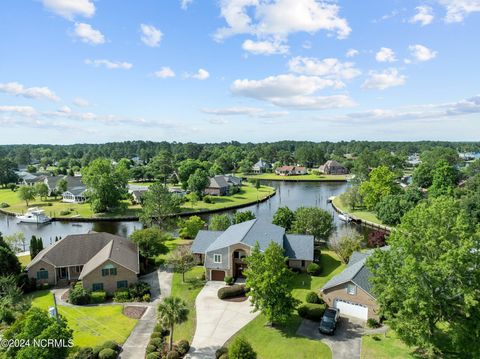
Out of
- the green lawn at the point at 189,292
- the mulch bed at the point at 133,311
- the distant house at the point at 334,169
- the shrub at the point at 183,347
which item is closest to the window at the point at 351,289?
the green lawn at the point at 189,292

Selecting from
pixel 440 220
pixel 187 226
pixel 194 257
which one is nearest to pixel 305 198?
pixel 187 226

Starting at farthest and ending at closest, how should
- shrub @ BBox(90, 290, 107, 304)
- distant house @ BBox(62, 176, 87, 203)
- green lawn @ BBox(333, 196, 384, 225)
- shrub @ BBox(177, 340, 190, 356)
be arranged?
1. distant house @ BBox(62, 176, 87, 203)
2. green lawn @ BBox(333, 196, 384, 225)
3. shrub @ BBox(90, 290, 107, 304)
4. shrub @ BBox(177, 340, 190, 356)

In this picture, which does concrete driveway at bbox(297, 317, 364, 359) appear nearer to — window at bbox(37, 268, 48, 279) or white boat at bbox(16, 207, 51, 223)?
window at bbox(37, 268, 48, 279)

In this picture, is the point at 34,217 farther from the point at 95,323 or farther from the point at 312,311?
the point at 312,311

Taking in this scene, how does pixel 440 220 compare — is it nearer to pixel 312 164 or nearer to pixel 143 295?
pixel 143 295

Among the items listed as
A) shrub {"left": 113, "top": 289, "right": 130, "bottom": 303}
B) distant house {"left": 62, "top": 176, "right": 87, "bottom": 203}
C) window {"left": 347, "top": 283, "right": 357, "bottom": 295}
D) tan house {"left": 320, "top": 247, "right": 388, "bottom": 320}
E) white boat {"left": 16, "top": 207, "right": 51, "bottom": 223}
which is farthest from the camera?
distant house {"left": 62, "top": 176, "right": 87, "bottom": 203}

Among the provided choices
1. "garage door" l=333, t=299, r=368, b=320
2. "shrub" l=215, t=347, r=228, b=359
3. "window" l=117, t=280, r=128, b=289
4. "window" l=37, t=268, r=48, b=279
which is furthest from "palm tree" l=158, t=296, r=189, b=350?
"window" l=37, t=268, r=48, b=279

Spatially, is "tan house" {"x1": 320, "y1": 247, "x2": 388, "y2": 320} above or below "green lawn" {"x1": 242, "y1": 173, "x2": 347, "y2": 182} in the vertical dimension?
below
